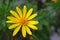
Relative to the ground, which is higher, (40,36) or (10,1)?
(10,1)

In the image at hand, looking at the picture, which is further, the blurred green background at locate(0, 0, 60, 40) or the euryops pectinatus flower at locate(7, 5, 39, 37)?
the blurred green background at locate(0, 0, 60, 40)

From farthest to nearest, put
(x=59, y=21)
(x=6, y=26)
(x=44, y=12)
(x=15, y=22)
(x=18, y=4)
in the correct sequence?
1. (x=59, y=21)
2. (x=44, y=12)
3. (x=18, y=4)
4. (x=6, y=26)
5. (x=15, y=22)

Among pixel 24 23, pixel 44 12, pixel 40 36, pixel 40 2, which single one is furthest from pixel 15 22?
pixel 40 2

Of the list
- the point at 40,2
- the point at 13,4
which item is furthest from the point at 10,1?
the point at 40,2

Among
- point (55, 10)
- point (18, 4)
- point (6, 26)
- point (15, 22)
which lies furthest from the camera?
point (55, 10)

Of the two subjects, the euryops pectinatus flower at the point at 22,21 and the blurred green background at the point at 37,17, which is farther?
the blurred green background at the point at 37,17

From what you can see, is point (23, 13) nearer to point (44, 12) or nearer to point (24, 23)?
point (24, 23)

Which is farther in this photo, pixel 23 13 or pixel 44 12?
pixel 44 12

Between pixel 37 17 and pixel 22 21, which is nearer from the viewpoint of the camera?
pixel 22 21

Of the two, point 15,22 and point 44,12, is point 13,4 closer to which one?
point 15,22

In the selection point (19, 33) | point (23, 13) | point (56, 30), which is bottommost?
point (56, 30)
